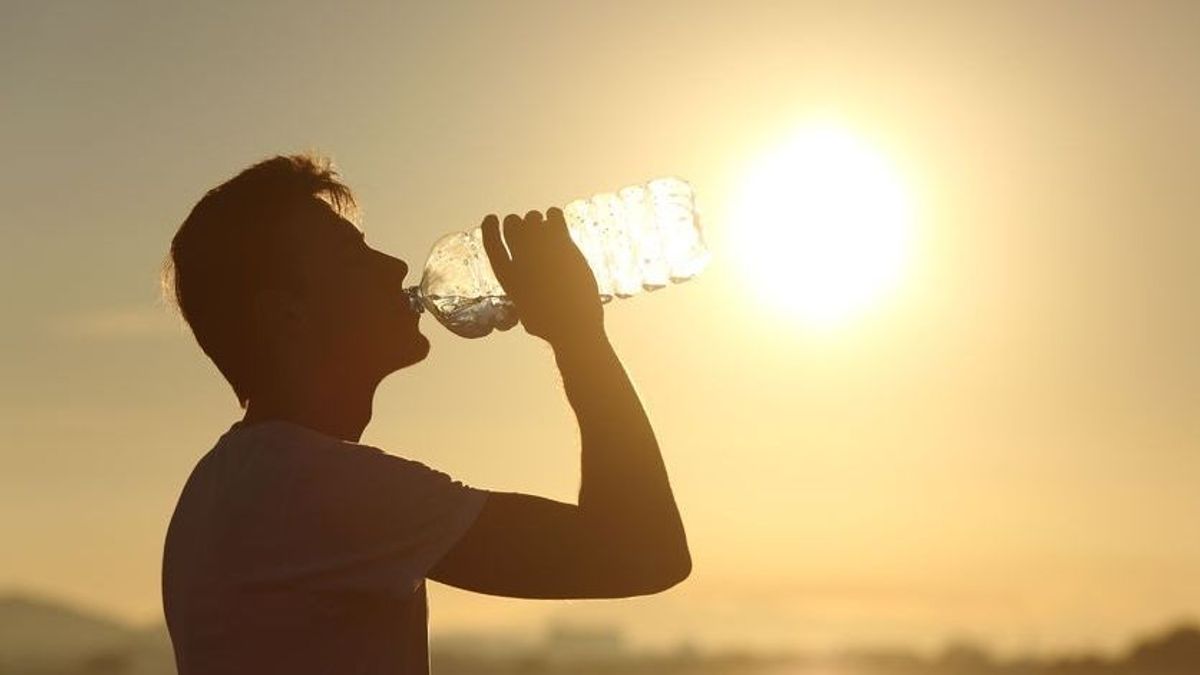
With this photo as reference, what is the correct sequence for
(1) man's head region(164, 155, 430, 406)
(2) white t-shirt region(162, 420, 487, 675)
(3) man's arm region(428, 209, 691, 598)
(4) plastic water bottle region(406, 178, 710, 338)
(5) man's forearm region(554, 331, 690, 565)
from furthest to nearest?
(4) plastic water bottle region(406, 178, 710, 338), (1) man's head region(164, 155, 430, 406), (5) man's forearm region(554, 331, 690, 565), (3) man's arm region(428, 209, 691, 598), (2) white t-shirt region(162, 420, 487, 675)

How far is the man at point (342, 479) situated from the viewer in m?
2.99

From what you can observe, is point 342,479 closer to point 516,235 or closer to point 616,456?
point 616,456

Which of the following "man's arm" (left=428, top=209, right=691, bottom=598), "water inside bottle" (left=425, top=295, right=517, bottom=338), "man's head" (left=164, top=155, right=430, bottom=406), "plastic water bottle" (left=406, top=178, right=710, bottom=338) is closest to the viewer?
"man's arm" (left=428, top=209, right=691, bottom=598)

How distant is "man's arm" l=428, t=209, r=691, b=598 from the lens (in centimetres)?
308

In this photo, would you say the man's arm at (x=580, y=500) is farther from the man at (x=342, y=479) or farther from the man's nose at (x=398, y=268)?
→ the man's nose at (x=398, y=268)

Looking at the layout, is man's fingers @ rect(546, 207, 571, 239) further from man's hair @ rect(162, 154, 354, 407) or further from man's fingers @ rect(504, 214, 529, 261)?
man's hair @ rect(162, 154, 354, 407)

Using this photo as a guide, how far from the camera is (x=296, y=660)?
2.95 metres

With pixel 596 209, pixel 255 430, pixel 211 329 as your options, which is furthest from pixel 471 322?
pixel 255 430

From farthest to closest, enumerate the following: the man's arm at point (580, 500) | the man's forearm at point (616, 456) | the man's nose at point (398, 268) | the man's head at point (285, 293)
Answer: the man's nose at point (398, 268), the man's head at point (285, 293), the man's forearm at point (616, 456), the man's arm at point (580, 500)

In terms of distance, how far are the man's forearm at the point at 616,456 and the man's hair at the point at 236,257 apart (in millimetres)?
589

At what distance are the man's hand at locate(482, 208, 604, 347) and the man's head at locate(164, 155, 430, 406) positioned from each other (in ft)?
0.69

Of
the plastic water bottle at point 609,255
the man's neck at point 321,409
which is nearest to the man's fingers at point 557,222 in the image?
the man's neck at point 321,409

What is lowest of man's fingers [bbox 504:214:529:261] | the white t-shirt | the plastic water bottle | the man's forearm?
the white t-shirt

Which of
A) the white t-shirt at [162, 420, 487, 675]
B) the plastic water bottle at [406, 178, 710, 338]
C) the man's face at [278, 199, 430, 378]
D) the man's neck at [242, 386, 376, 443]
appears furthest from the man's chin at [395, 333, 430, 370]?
the plastic water bottle at [406, 178, 710, 338]
